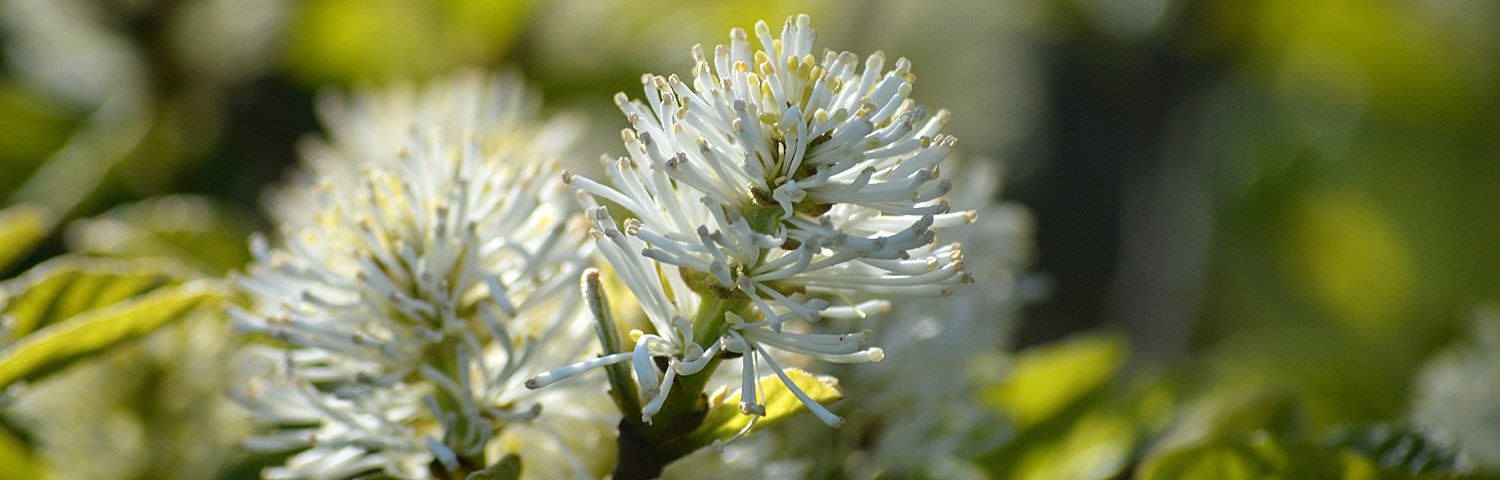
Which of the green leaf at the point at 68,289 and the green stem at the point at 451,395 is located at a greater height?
the green leaf at the point at 68,289

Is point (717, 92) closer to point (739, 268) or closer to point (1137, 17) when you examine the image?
point (739, 268)

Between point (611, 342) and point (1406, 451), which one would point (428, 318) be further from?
point (1406, 451)

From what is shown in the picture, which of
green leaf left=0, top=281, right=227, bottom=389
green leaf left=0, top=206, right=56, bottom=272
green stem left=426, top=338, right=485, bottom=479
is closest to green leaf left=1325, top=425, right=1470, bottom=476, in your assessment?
green stem left=426, top=338, right=485, bottom=479

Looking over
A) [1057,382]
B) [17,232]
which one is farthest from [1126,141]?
[17,232]

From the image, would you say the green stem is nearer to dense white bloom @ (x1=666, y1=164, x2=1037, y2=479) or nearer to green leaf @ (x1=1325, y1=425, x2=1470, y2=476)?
dense white bloom @ (x1=666, y1=164, x2=1037, y2=479)

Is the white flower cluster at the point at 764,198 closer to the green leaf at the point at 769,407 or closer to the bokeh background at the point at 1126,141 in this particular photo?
the green leaf at the point at 769,407

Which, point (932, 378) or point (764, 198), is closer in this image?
point (764, 198)

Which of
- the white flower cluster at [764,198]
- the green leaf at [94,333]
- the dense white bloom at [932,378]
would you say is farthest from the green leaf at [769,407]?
the green leaf at [94,333]
